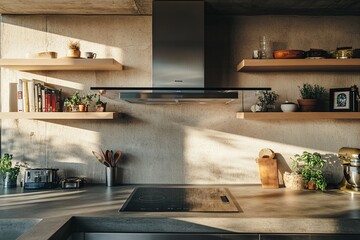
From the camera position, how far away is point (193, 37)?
2838 mm

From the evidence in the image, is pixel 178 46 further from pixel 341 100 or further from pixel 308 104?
pixel 341 100

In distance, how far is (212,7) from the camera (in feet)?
9.93

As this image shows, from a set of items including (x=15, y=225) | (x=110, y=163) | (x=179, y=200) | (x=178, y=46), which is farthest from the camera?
(x=110, y=163)

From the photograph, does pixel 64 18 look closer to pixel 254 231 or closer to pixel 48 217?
pixel 48 217

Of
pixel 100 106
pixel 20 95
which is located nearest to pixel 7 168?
pixel 20 95

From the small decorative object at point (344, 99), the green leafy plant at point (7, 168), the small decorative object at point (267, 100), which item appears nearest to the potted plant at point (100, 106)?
the green leafy plant at point (7, 168)

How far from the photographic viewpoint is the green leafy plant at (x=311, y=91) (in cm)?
311

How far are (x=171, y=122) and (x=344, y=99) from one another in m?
1.43

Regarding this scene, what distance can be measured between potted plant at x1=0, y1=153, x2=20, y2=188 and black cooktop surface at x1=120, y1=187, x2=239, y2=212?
1003mm

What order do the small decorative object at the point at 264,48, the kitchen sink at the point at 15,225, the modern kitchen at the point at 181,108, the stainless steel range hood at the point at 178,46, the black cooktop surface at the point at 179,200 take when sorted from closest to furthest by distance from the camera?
the kitchen sink at the point at 15,225 → the black cooktop surface at the point at 179,200 → the stainless steel range hood at the point at 178,46 → the small decorative object at the point at 264,48 → the modern kitchen at the point at 181,108

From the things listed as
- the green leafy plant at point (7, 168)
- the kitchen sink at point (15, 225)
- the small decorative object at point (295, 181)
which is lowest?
the kitchen sink at point (15, 225)

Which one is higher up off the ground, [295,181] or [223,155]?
[223,155]

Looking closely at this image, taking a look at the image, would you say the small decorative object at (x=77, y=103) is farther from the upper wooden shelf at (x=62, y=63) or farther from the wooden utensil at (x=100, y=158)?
the wooden utensil at (x=100, y=158)

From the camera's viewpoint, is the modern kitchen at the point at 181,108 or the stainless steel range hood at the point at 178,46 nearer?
the stainless steel range hood at the point at 178,46
